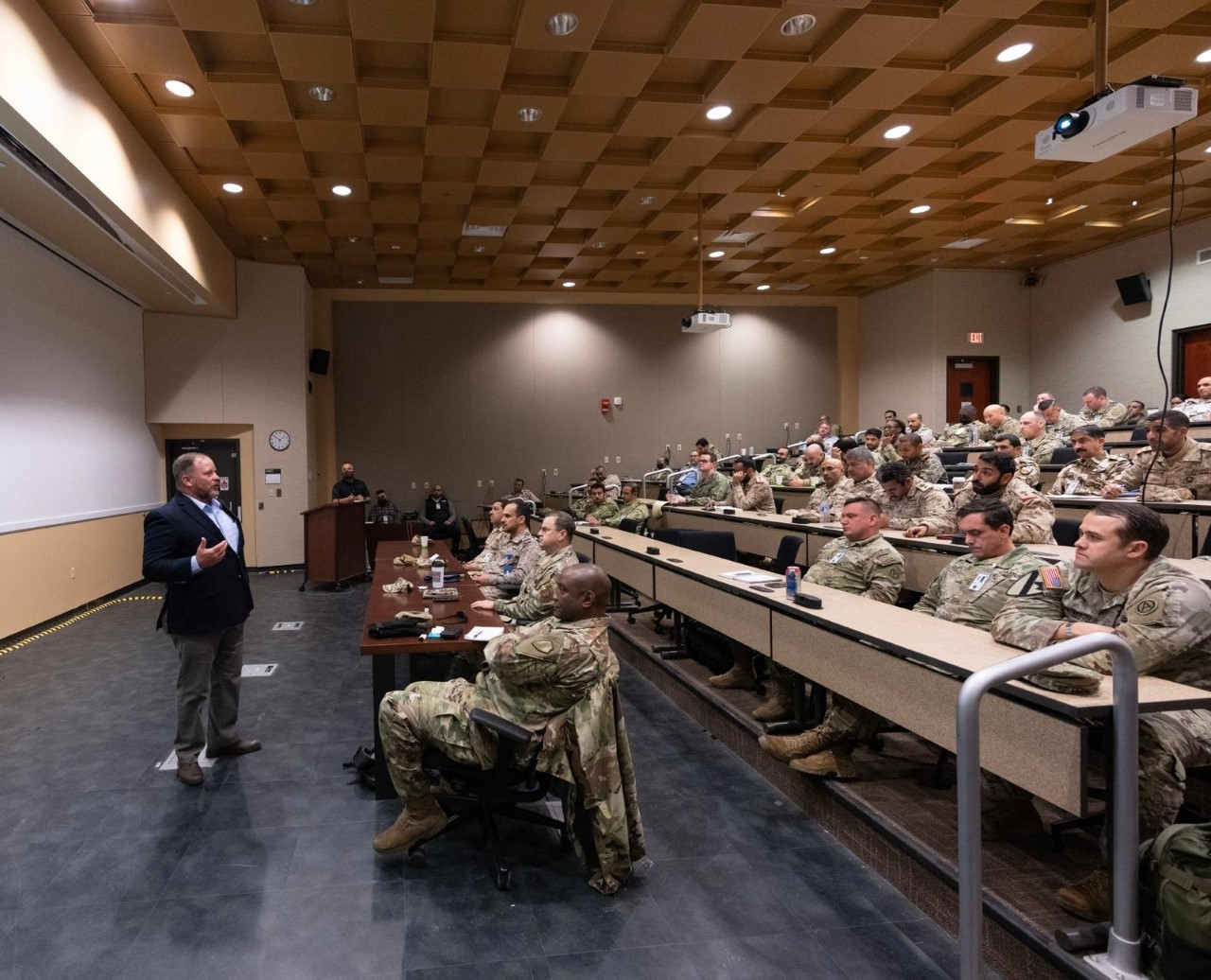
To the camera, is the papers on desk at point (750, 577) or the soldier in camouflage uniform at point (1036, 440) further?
the soldier in camouflage uniform at point (1036, 440)

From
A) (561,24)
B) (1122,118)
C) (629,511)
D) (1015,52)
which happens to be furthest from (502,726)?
(629,511)

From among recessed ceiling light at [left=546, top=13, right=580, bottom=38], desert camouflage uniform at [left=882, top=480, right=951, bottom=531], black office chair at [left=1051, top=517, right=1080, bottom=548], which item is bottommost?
black office chair at [left=1051, top=517, right=1080, bottom=548]

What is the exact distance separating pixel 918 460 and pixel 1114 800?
5099 mm

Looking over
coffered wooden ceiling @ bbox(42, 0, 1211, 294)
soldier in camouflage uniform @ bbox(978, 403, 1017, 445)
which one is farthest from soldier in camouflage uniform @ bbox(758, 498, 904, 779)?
soldier in camouflage uniform @ bbox(978, 403, 1017, 445)

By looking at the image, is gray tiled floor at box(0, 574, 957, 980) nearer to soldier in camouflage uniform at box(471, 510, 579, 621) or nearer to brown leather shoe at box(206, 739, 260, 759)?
brown leather shoe at box(206, 739, 260, 759)

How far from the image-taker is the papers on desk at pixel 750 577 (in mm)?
3863

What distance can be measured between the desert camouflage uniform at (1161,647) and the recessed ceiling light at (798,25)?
412 cm

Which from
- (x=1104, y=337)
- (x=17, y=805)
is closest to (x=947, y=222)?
(x=1104, y=337)

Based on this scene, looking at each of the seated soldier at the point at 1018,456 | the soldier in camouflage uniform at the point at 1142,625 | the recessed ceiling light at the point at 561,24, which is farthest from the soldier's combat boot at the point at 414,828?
the recessed ceiling light at the point at 561,24

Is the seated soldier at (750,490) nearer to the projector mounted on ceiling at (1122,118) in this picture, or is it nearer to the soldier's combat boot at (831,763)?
the projector mounted on ceiling at (1122,118)

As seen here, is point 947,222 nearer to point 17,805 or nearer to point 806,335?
point 806,335

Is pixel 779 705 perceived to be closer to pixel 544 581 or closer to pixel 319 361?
pixel 544 581

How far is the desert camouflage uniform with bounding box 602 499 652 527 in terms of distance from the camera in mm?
8242

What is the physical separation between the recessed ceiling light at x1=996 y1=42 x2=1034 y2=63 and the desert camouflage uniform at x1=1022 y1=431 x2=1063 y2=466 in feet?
11.9
